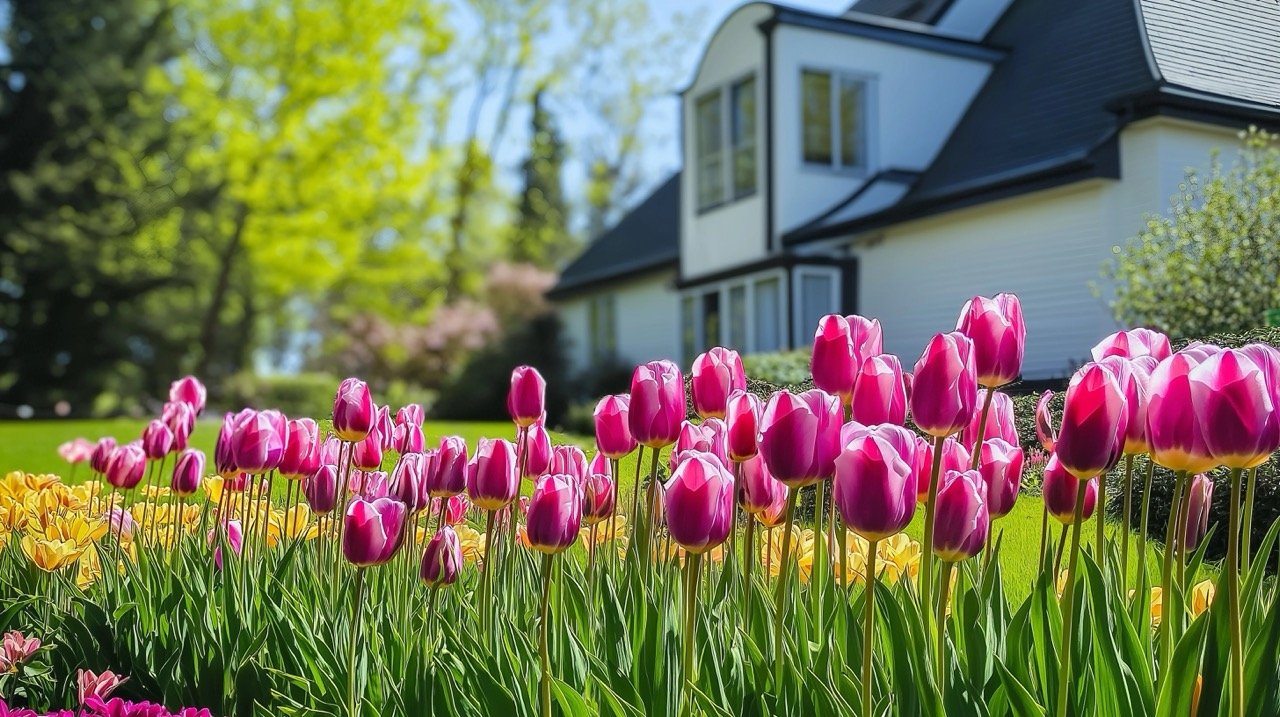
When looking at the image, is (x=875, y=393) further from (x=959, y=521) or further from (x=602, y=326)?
(x=602, y=326)

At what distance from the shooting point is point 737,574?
222cm

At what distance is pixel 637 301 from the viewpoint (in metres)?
19.4

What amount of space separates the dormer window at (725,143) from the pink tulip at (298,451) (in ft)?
41.0

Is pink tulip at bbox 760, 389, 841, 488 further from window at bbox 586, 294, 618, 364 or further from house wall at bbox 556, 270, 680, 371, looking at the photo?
window at bbox 586, 294, 618, 364

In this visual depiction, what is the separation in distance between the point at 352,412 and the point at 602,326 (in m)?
18.3

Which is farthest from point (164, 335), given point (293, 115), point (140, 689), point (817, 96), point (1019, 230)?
point (140, 689)

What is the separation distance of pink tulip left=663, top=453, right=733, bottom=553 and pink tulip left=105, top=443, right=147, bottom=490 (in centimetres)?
192

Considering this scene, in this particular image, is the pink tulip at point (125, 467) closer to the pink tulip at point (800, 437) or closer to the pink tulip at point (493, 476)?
the pink tulip at point (493, 476)

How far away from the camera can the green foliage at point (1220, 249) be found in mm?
5102

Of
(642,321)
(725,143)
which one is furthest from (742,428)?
(642,321)

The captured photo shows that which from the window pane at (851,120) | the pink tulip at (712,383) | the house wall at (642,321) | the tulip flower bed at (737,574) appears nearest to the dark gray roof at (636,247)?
the house wall at (642,321)

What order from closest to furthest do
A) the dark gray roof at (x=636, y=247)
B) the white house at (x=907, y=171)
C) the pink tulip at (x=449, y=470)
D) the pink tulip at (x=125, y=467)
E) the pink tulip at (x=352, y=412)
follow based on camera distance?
the pink tulip at (x=449, y=470) → the pink tulip at (x=352, y=412) → the pink tulip at (x=125, y=467) → the white house at (x=907, y=171) → the dark gray roof at (x=636, y=247)

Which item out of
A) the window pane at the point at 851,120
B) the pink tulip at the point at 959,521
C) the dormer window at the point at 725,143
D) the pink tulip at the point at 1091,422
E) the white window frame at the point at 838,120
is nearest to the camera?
the pink tulip at the point at 1091,422

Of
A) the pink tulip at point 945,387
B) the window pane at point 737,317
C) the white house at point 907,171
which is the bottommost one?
the pink tulip at point 945,387
